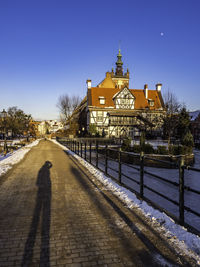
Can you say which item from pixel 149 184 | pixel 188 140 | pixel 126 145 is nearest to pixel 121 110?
pixel 188 140

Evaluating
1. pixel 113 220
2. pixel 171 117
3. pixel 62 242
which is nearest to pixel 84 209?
pixel 113 220

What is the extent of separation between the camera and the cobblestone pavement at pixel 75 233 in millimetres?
2887

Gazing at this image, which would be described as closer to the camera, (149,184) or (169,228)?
(169,228)

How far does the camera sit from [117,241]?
3.38 m

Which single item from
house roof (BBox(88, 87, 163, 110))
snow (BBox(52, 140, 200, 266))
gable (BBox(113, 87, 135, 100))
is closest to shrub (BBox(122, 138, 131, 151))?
snow (BBox(52, 140, 200, 266))

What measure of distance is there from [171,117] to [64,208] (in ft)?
84.1

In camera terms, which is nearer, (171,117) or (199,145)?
(171,117)

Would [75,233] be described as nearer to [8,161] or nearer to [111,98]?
[8,161]

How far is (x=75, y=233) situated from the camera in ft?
12.0

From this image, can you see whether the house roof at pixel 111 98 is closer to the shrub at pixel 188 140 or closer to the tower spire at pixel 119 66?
the tower spire at pixel 119 66

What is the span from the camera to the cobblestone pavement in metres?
2.89

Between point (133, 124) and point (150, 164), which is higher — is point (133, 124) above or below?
above

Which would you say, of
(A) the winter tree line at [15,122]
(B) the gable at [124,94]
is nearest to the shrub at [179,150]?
(B) the gable at [124,94]

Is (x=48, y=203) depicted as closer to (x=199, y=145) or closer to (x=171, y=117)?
(x=171, y=117)
